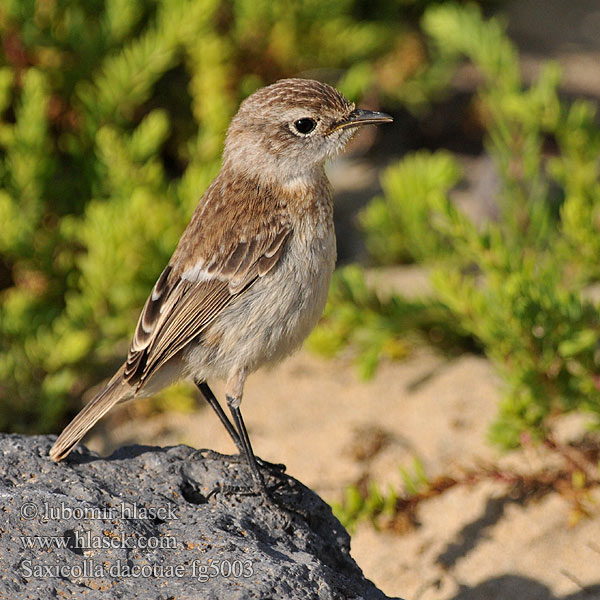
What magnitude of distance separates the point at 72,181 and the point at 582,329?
12.7 ft

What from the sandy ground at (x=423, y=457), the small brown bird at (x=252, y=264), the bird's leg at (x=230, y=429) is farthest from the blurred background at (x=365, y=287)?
the small brown bird at (x=252, y=264)

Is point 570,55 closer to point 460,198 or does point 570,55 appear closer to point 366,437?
point 460,198

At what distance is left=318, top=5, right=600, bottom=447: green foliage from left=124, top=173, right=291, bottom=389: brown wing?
1.33 m

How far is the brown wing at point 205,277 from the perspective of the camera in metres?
4.03

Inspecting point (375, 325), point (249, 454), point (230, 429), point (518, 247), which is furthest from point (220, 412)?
point (518, 247)

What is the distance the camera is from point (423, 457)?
532 cm

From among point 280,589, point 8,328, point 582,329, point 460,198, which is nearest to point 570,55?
point 460,198

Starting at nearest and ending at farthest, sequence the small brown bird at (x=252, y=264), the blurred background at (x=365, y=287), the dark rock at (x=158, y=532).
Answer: the dark rock at (x=158, y=532), the small brown bird at (x=252, y=264), the blurred background at (x=365, y=287)

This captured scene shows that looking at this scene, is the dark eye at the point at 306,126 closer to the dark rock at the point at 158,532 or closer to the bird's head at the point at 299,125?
the bird's head at the point at 299,125

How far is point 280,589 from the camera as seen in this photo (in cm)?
285

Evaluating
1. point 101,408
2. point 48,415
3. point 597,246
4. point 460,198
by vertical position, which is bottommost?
point 101,408

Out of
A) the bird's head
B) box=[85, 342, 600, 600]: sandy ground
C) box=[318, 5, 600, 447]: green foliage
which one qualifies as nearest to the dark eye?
the bird's head

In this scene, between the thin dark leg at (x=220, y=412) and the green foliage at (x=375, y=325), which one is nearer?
the thin dark leg at (x=220, y=412)

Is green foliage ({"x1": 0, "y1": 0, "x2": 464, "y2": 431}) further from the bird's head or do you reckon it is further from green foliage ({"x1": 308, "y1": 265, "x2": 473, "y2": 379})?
the bird's head
